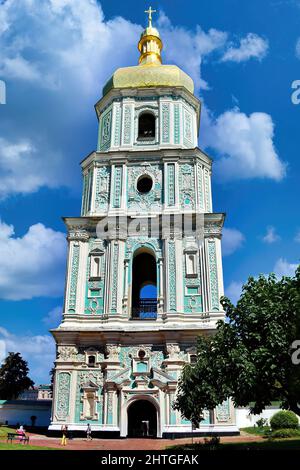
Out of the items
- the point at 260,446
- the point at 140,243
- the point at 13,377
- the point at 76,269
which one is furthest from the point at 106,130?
the point at 13,377

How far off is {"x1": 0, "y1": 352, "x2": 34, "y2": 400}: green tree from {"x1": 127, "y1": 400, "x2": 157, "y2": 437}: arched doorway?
2202cm

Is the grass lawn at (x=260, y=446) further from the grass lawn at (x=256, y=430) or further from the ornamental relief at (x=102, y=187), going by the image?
the ornamental relief at (x=102, y=187)

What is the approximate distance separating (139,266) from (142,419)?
9.90 metres

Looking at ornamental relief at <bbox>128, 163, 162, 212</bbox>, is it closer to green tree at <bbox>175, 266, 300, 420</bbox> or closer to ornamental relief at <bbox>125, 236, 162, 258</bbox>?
ornamental relief at <bbox>125, 236, 162, 258</bbox>

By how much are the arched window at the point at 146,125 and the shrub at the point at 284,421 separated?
18255mm

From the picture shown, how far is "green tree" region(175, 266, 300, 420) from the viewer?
46.8ft

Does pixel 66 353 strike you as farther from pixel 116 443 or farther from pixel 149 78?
pixel 149 78

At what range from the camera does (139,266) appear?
30.3 m

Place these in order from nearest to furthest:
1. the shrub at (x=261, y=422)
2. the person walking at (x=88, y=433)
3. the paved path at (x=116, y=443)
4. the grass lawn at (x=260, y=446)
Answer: the grass lawn at (x=260, y=446), the paved path at (x=116, y=443), the person walking at (x=88, y=433), the shrub at (x=261, y=422)

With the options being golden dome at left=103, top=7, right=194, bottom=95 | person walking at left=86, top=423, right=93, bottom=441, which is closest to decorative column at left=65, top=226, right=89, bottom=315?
person walking at left=86, top=423, right=93, bottom=441

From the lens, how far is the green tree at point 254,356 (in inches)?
561

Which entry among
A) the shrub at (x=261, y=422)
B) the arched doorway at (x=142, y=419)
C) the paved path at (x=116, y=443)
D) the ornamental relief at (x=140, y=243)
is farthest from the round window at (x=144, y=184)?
the shrub at (x=261, y=422)

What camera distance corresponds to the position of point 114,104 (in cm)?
2991
